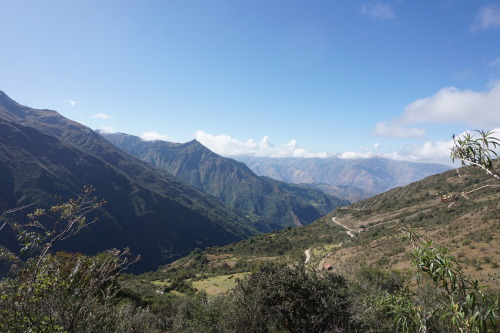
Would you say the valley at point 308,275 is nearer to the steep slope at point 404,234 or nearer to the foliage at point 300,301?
the foliage at point 300,301

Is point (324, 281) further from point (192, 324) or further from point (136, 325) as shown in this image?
point (136, 325)

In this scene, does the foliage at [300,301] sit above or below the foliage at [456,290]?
below

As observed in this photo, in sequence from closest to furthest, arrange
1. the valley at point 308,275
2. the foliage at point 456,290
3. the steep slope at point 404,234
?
the foliage at point 456,290, the valley at point 308,275, the steep slope at point 404,234

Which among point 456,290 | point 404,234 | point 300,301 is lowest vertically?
point 300,301

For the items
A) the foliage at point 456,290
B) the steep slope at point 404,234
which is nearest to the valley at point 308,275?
the foliage at point 456,290

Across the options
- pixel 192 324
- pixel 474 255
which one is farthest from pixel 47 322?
pixel 474 255

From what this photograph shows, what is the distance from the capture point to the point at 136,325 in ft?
54.3

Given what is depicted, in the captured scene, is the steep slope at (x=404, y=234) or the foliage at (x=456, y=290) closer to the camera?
the foliage at (x=456, y=290)

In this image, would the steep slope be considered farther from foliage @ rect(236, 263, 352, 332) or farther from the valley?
foliage @ rect(236, 263, 352, 332)

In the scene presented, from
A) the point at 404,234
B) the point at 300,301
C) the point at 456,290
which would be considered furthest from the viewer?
the point at 404,234

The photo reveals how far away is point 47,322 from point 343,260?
164ft

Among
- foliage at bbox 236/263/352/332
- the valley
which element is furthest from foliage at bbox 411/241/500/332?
foliage at bbox 236/263/352/332

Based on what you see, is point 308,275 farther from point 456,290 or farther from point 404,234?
point 404,234

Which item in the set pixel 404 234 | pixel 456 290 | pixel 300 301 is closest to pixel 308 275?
pixel 300 301
